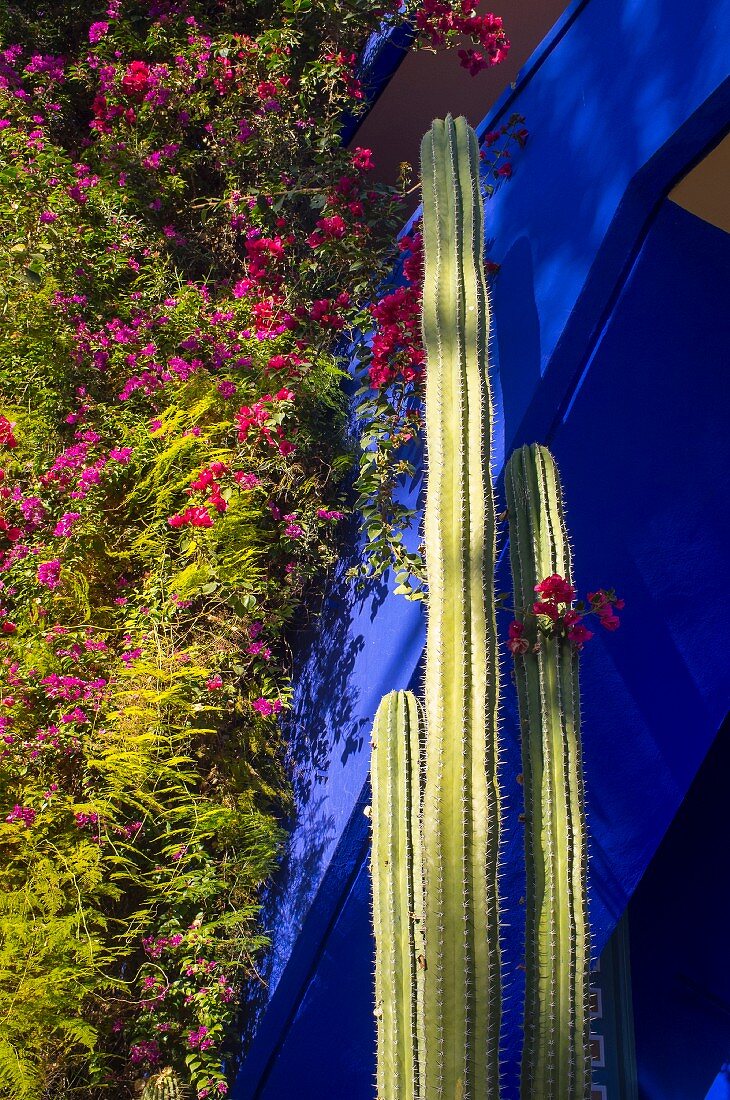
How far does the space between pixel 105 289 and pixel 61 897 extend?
1994mm

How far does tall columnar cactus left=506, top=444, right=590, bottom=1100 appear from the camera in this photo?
5.84 ft

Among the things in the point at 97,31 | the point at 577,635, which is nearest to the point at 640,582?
the point at 577,635

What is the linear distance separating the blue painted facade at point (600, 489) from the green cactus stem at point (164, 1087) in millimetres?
171

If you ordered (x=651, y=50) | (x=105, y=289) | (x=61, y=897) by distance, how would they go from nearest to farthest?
(x=61, y=897)
(x=651, y=50)
(x=105, y=289)

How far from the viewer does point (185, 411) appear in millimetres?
2797

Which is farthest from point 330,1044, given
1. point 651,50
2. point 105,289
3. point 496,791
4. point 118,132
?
point 118,132

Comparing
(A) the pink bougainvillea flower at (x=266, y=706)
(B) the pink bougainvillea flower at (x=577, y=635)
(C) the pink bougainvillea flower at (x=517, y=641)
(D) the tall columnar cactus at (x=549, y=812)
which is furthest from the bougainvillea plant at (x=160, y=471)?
(B) the pink bougainvillea flower at (x=577, y=635)

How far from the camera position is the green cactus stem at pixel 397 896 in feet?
5.72

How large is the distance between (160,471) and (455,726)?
1.41 metres

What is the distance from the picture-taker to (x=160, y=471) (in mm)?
2713

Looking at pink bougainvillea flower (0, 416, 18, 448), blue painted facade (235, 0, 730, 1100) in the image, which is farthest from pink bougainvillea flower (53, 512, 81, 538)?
blue painted facade (235, 0, 730, 1100)

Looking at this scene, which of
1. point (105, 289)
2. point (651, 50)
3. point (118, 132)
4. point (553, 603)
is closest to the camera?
point (553, 603)

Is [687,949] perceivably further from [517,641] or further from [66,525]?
[66,525]

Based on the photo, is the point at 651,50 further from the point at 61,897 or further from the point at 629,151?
the point at 61,897
